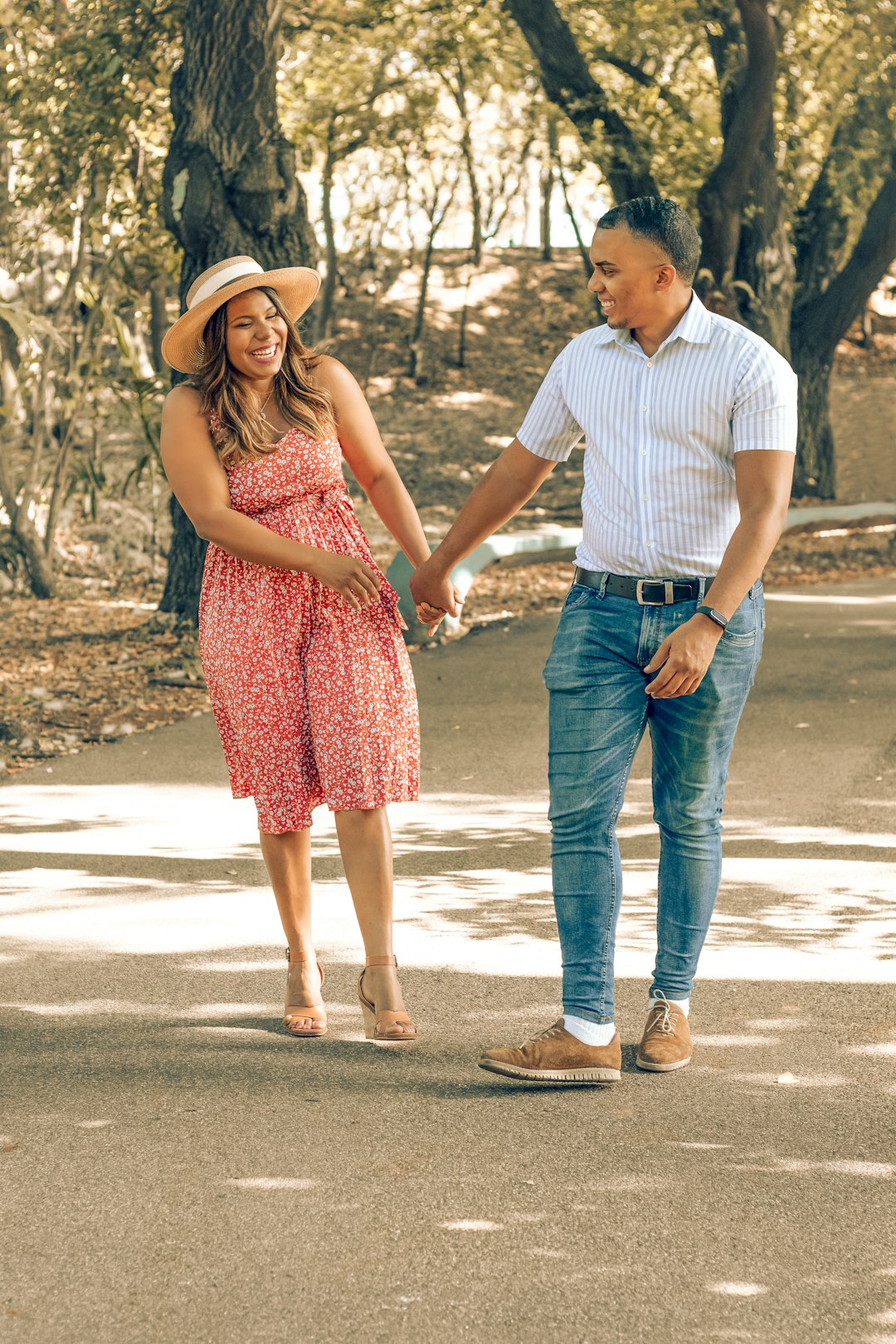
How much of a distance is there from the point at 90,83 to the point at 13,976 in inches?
363

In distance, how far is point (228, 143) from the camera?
10812mm

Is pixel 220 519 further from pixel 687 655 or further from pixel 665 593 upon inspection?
pixel 687 655

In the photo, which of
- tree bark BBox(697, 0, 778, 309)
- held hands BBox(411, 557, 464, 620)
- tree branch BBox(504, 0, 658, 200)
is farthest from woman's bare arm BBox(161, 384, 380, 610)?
tree branch BBox(504, 0, 658, 200)

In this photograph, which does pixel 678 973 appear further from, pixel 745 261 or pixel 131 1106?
pixel 745 261

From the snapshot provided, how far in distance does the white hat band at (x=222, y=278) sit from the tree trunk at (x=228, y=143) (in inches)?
252

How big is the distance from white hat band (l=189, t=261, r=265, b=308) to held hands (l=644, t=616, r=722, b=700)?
151 cm

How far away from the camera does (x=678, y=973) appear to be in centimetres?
433

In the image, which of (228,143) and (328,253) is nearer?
(228,143)

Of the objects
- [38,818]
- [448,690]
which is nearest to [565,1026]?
[38,818]

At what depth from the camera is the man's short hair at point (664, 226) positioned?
13.1 ft

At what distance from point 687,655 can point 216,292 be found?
1574 mm

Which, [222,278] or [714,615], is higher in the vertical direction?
[222,278]

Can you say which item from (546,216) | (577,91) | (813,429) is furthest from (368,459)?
(546,216)

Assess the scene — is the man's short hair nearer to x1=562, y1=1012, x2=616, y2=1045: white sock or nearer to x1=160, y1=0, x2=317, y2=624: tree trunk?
x1=562, y1=1012, x2=616, y2=1045: white sock
